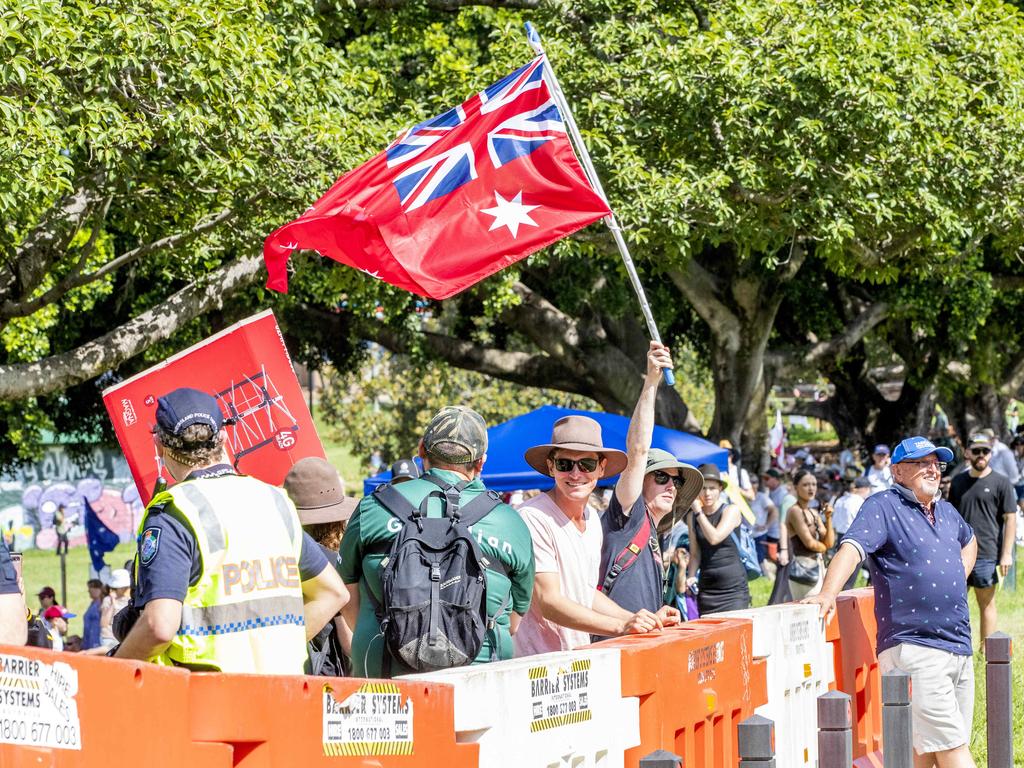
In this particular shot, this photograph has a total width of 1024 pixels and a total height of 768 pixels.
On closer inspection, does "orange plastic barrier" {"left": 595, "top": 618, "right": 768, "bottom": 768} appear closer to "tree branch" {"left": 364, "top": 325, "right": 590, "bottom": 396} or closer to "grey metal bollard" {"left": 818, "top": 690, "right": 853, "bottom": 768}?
"grey metal bollard" {"left": 818, "top": 690, "right": 853, "bottom": 768}

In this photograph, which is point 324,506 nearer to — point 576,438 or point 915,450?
point 576,438

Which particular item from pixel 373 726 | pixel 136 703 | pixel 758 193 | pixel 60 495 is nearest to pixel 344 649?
pixel 373 726

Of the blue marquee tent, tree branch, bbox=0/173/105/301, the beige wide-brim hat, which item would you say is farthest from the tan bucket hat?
the blue marquee tent

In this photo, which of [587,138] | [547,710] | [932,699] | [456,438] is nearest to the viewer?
[547,710]

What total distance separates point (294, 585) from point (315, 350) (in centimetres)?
2175

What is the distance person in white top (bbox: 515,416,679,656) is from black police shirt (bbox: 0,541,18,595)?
5.97 feet

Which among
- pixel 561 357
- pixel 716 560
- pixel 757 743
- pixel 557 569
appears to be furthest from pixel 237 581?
pixel 561 357

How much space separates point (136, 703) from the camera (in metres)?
2.93

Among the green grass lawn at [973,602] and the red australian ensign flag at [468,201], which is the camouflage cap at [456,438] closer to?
the red australian ensign flag at [468,201]

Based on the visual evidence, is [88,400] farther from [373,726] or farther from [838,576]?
[373,726]

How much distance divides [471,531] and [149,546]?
47.5 inches

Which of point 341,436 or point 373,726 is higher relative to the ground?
point 341,436

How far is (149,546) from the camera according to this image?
12.0 ft

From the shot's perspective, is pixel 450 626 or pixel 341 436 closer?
pixel 450 626
